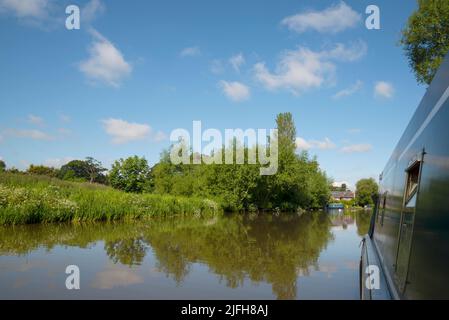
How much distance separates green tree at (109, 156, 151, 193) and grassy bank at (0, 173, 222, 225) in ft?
88.9

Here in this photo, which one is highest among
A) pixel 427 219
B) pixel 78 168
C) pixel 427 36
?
pixel 427 36

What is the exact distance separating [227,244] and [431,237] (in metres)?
8.51

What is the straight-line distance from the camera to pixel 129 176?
47.5m

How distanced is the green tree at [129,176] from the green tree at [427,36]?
117 feet

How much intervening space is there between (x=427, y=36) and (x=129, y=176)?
38.4 m

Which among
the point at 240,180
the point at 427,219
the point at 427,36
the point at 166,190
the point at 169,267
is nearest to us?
the point at 427,219

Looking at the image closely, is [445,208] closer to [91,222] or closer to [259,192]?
[91,222]

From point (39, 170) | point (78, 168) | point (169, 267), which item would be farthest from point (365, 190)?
point (169, 267)

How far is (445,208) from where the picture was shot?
77.2 inches

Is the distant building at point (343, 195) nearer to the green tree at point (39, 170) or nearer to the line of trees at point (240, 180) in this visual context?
the line of trees at point (240, 180)

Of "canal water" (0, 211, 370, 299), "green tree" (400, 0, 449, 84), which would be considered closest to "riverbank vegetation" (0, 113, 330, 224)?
"canal water" (0, 211, 370, 299)

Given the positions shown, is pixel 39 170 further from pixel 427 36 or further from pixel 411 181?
pixel 411 181

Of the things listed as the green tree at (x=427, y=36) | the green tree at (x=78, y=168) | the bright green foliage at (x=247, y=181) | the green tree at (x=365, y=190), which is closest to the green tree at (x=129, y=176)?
the bright green foliage at (x=247, y=181)
